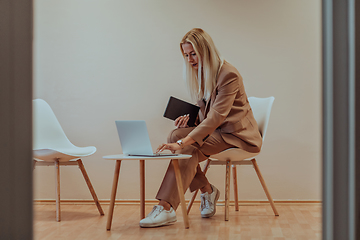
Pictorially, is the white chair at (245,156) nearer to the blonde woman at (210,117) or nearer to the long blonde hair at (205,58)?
the blonde woman at (210,117)

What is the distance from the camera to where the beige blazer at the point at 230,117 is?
206 cm

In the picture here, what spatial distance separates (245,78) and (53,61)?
4.71 ft

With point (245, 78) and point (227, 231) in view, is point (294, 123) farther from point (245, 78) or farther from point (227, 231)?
point (227, 231)

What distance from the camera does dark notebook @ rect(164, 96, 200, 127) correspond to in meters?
2.17

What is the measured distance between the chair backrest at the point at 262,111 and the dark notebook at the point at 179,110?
16.3 inches

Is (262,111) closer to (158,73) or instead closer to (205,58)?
(205,58)

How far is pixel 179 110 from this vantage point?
2.21 meters

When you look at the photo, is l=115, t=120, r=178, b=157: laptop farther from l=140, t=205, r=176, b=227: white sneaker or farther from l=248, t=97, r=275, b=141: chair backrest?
l=248, t=97, r=275, b=141: chair backrest

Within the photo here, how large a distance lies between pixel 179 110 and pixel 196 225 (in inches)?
25.4
